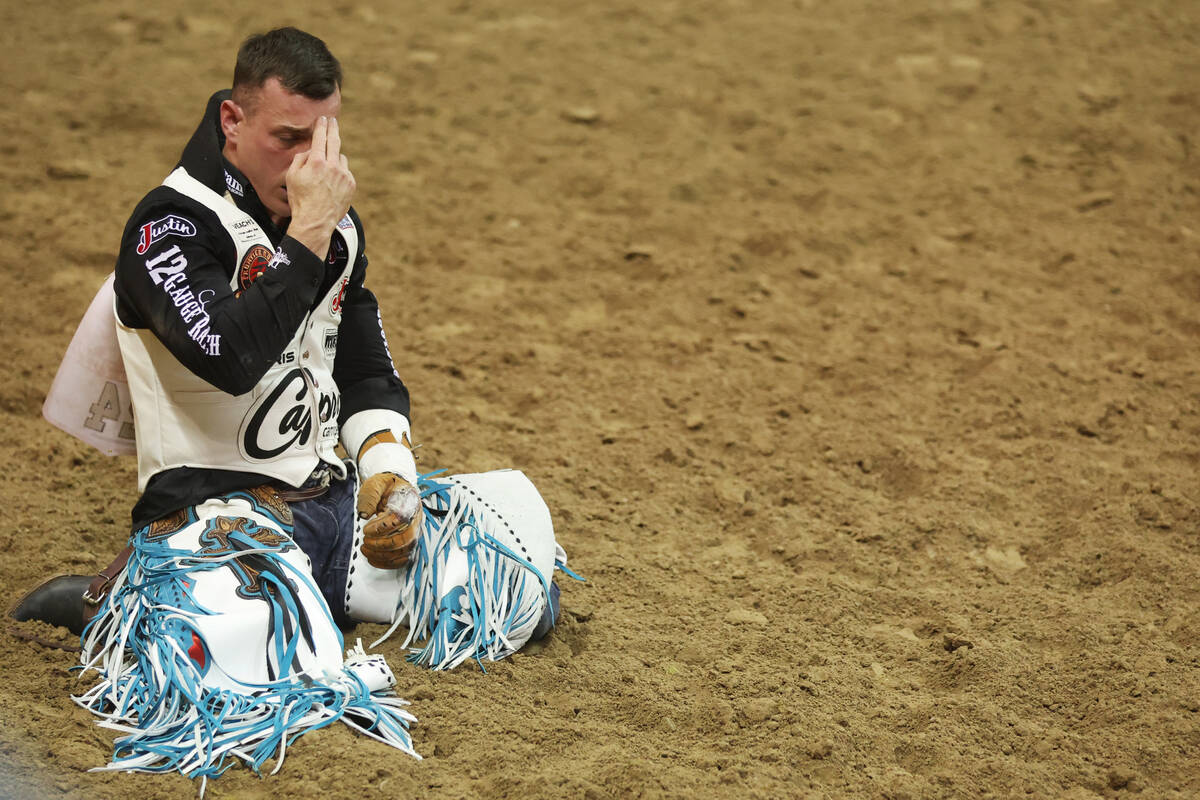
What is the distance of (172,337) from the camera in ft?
7.80

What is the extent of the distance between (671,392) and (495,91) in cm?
250

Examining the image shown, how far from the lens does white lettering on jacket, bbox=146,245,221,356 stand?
2.36m

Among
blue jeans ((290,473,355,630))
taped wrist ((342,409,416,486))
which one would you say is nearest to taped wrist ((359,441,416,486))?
taped wrist ((342,409,416,486))

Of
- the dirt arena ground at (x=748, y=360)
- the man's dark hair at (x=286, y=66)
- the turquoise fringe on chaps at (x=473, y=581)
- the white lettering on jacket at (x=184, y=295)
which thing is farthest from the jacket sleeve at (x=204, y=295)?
the dirt arena ground at (x=748, y=360)

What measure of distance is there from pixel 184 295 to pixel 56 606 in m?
0.88

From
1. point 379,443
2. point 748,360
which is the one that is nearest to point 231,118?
point 379,443

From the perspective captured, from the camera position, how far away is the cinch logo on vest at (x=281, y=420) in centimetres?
262

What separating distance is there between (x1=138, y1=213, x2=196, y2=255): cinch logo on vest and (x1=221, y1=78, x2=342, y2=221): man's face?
0.20 metres

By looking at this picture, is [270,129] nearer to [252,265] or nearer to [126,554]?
[252,265]

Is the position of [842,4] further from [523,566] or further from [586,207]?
[523,566]

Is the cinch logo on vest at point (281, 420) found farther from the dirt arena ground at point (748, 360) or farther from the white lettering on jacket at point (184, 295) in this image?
the dirt arena ground at point (748, 360)

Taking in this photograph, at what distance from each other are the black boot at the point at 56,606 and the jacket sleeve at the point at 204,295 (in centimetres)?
68

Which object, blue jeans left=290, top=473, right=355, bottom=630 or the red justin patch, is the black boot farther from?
the red justin patch

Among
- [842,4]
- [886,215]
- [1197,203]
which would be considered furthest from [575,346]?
[842,4]
